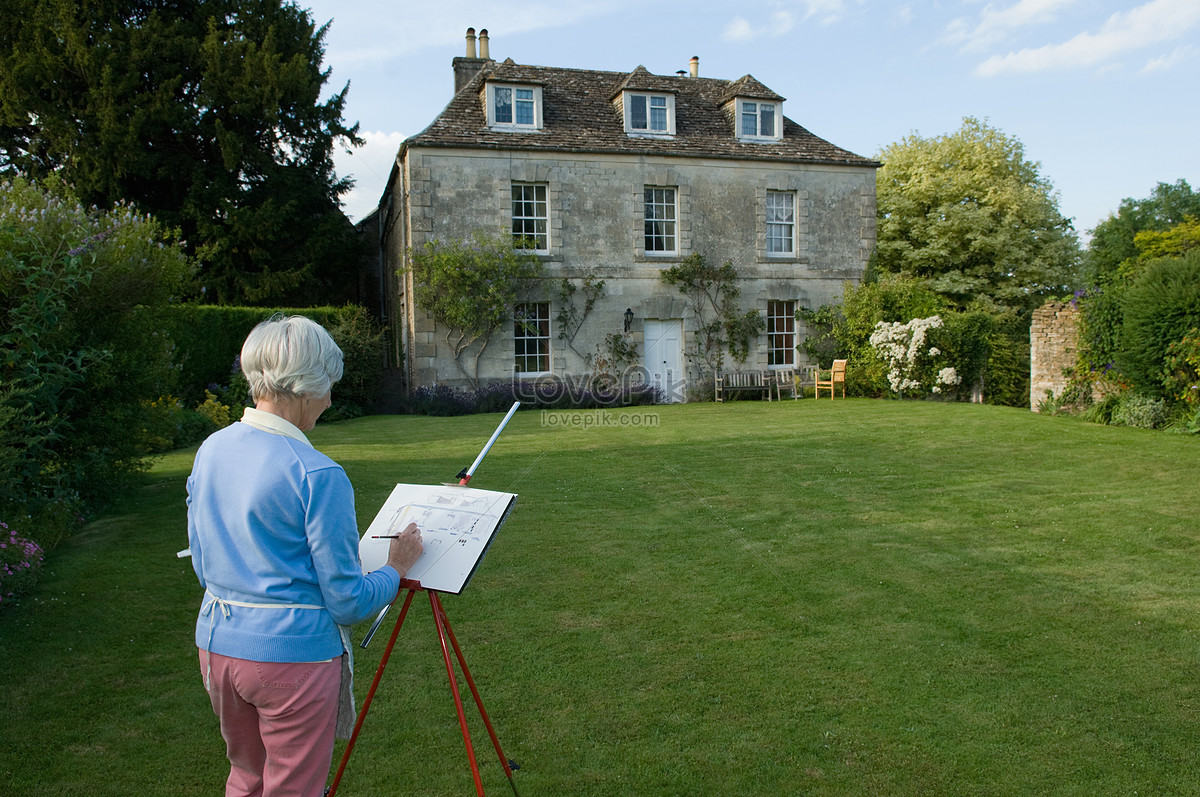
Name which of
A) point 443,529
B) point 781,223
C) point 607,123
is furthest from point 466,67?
point 443,529

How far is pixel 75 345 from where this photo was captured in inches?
297

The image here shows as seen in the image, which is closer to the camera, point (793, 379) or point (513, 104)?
point (513, 104)

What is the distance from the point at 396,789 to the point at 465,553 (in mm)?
1363

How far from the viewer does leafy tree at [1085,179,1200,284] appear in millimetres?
42281

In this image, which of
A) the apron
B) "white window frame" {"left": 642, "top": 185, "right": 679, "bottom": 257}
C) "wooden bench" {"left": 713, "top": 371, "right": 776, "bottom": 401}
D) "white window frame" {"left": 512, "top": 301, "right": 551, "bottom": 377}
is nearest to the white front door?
"wooden bench" {"left": 713, "top": 371, "right": 776, "bottom": 401}

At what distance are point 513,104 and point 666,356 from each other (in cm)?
765

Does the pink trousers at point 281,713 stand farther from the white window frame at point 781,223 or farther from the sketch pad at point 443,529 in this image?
the white window frame at point 781,223

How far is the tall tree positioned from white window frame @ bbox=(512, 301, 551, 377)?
7.12 meters

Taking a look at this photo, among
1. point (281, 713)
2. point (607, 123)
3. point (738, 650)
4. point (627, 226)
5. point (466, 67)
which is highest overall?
point (466, 67)

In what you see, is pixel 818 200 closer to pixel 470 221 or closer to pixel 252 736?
pixel 470 221

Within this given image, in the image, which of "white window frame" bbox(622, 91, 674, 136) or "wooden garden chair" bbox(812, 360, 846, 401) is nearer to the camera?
"wooden garden chair" bbox(812, 360, 846, 401)

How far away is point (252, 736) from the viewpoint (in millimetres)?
2264

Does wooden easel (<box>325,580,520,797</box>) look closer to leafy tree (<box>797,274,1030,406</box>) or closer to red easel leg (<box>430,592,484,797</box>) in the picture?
red easel leg (<box>430,592,484,797</box>)

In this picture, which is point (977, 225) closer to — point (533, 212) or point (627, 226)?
point (627, 226)
